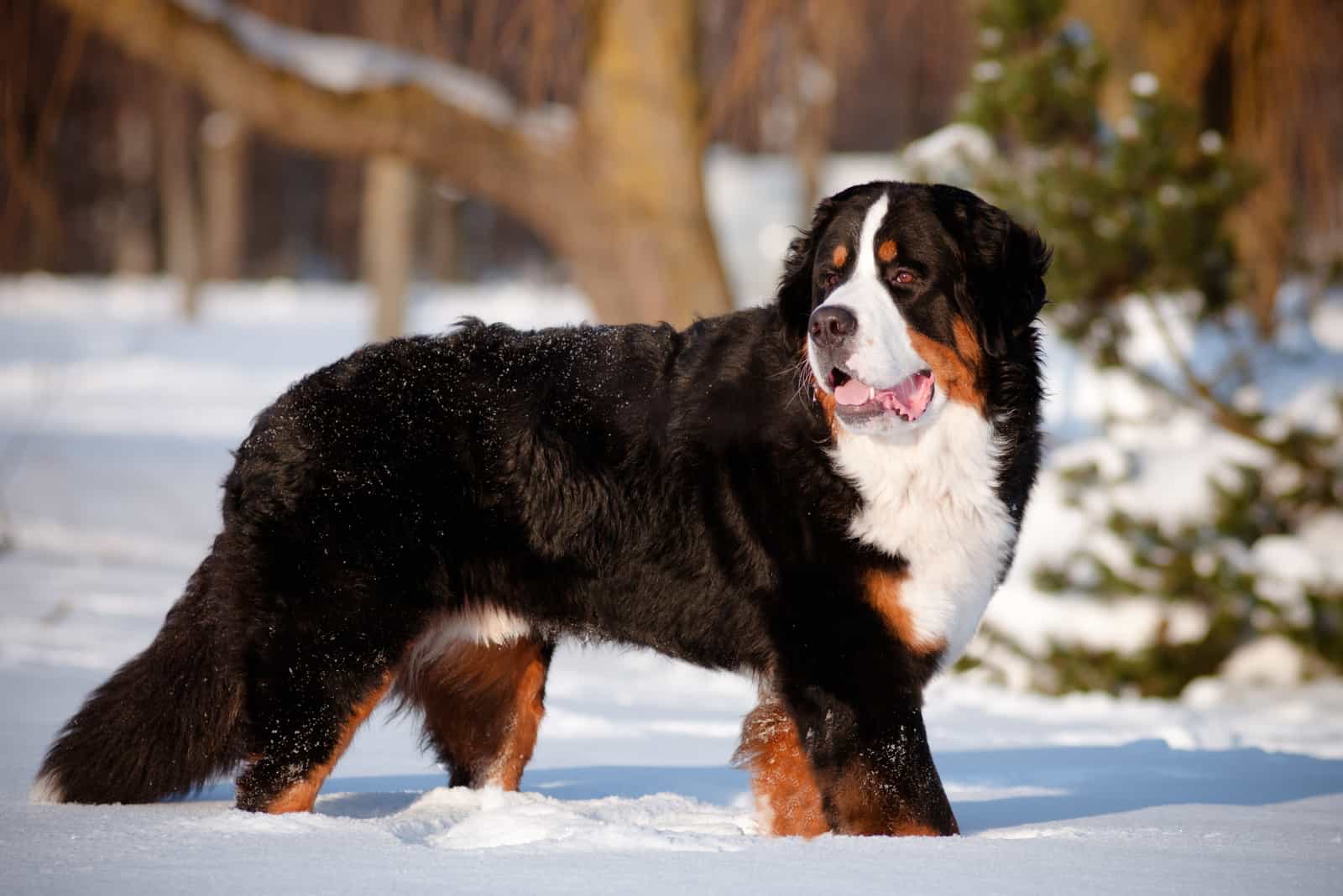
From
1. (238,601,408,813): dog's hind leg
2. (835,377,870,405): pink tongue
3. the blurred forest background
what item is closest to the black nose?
(835,377,870,405): pink tongue

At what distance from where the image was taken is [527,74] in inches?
328

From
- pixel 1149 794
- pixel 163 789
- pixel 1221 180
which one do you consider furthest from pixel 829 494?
pixel 1221 180

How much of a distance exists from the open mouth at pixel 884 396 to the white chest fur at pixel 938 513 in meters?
0.08

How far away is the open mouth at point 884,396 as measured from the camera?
136 inches

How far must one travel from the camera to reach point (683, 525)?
366 centimetres

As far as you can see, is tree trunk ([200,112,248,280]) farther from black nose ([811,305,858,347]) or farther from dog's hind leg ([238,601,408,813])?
black nose ([811,305,858,347])

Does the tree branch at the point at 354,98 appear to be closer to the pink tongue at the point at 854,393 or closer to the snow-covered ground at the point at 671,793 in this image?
the snow-covered ground at the point at 671,793

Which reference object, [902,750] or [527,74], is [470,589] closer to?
[902,750]

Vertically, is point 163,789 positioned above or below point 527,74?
below

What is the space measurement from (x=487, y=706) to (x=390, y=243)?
1598cm

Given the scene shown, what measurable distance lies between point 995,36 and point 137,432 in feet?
34.2

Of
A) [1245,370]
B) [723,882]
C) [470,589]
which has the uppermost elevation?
[1245,370]

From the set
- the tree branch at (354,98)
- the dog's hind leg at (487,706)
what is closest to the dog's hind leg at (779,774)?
the dog's hind leg at (487,706)

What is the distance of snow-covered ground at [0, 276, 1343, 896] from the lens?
293 cm
